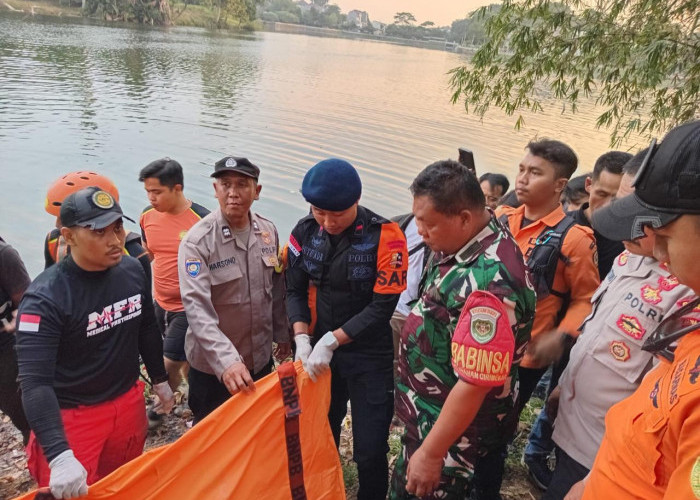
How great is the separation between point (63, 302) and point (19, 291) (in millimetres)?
→ 832

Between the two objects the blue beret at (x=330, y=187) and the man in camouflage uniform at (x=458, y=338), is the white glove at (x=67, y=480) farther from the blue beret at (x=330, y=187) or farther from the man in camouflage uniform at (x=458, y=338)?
the blue beret at (x=330, y=187)

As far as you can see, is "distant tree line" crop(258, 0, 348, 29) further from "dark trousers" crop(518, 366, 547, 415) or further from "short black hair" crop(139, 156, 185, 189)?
"dark trousers" crop(518, 366, 547, 415)

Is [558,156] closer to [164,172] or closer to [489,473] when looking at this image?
[489,473]

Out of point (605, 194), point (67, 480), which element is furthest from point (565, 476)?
point (67, 480)

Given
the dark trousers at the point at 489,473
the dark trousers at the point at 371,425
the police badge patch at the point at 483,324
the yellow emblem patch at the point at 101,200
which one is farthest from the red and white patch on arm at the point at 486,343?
the yellow emblem patch at the point at 101,200

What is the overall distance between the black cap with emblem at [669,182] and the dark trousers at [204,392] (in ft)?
7.70

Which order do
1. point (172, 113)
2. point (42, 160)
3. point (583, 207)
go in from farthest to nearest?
point (172, 113), point (42, 160), point (583, 207)

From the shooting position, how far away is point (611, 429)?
1502 mm

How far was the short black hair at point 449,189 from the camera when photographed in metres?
1.83

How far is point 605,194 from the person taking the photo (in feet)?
10.4

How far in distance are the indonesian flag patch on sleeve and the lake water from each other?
688cm

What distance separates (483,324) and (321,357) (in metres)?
0.99

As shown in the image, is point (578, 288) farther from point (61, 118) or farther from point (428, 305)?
point (61, 118)

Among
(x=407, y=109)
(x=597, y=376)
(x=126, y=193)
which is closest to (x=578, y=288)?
(x=597, y=376)
